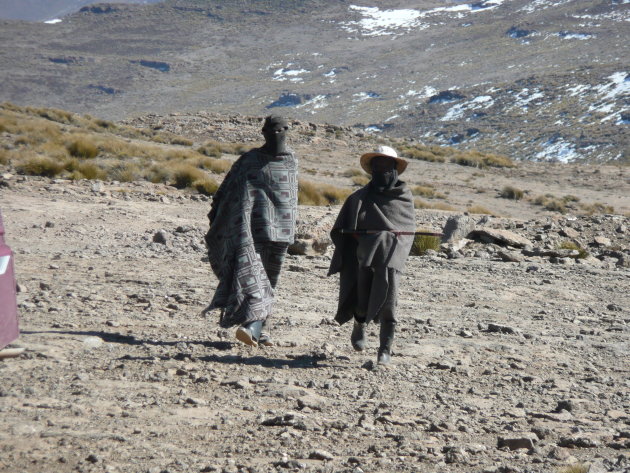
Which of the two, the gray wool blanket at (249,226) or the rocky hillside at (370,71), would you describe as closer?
the gray wool blanket at (249,226)

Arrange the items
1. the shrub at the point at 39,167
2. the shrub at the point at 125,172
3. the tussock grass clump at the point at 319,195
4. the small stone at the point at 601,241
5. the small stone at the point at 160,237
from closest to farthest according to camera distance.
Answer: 1. the small stone at the point at 160,237
2. the small stone at the point at 601,241
3. the shrub at the point at 39,167
4. the shrub at the point at 125,172
5. the tussock grass clump at the point at 319,195

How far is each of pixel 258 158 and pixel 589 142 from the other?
80.7 metres

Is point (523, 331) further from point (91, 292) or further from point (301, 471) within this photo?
point (301, 471)

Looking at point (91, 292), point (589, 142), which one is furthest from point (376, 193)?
point (589, 142)

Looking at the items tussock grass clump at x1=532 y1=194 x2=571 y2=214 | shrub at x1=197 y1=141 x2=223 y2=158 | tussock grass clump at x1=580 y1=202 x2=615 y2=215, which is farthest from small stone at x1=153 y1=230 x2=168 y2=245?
shrub at x1=197 y1=141 x2=223 y2=158

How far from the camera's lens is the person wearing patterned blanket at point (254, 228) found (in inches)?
266

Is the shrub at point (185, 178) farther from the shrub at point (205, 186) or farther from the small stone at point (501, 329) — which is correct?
the small stone at point (501, 329)

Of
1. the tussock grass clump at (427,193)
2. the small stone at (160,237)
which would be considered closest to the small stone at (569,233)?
the small stone at (160,237)

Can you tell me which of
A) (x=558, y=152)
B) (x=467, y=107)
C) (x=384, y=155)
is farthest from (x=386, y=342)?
(x=467, y=107)

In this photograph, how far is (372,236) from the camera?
658 cm

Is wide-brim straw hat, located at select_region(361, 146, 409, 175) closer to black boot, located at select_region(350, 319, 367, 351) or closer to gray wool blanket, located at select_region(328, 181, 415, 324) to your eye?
gray wool blanket, located at select_region(328, 181, 415, 324)

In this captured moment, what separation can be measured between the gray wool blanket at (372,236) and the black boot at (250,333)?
66 cm

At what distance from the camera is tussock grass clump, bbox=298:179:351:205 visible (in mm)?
20500

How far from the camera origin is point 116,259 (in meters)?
11.1
